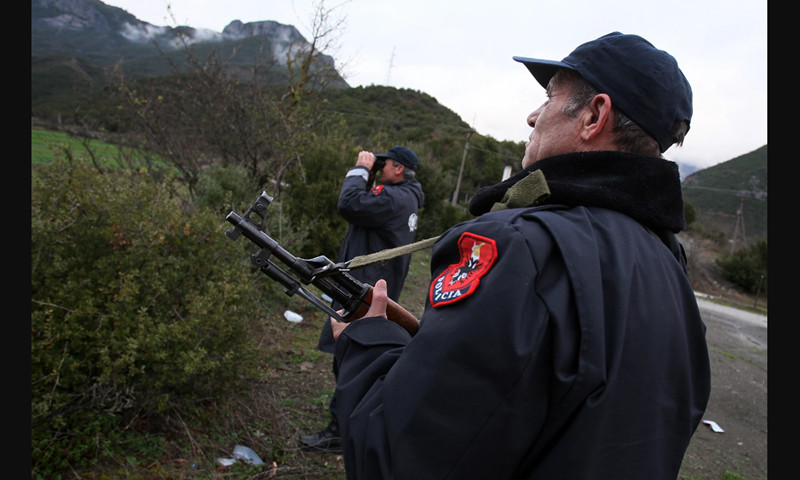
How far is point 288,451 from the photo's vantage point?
11.0ft

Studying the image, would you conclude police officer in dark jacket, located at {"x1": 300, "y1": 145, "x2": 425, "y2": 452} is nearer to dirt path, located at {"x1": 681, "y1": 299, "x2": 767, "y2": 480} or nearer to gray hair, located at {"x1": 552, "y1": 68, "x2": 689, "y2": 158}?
gray hair, located at {"x1": 552, "y1": 68, "x2": 689, "y2": 158}

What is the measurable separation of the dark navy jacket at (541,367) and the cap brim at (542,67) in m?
0.43

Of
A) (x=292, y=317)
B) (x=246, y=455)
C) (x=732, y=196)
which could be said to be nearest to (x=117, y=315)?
(x=246, y=455)

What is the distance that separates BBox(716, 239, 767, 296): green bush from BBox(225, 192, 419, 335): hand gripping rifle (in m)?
28.8

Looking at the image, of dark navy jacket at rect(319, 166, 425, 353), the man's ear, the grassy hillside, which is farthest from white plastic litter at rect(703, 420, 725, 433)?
the grassy hillside

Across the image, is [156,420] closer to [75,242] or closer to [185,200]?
[75,242]

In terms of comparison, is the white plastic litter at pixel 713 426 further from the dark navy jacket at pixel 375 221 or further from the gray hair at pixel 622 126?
the gray hair at pixel 622 126

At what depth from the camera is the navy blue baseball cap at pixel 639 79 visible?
1164 millimetres

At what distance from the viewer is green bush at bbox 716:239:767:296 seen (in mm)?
24625

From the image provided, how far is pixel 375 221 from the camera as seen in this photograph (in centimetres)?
390

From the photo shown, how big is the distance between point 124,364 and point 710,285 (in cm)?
2945

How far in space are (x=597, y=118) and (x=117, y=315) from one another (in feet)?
9.24

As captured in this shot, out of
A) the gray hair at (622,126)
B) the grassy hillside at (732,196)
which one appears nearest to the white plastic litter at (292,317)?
the gray hair at (622,126)

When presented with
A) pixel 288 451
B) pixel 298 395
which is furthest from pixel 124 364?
pixel 298 395
